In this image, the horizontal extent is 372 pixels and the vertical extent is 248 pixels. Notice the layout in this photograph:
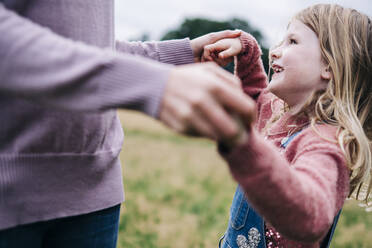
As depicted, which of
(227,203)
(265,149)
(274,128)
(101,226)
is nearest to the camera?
(265,149)

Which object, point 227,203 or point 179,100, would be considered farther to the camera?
point 227,203

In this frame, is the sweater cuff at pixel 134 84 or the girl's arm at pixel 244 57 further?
the girl's arm at pixel 244 57

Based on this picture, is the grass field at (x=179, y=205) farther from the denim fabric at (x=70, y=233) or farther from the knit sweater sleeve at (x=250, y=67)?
the denim fabric at (x=70, y=233)

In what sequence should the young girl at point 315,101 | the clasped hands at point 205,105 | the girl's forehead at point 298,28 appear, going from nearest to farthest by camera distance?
the clasped hands at point 205,105 < the young girl at point 315,101 < the girl's forehead at point 298,28

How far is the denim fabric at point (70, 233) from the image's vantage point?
85 cm

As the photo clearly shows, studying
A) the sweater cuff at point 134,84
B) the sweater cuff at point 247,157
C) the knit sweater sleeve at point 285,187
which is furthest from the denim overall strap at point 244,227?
the sweater cuff at point 134,84

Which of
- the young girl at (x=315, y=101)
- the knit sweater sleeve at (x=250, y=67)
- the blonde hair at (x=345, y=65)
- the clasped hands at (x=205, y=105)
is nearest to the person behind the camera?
the clasped hands at (x=205, y=105)

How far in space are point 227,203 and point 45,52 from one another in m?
3.97

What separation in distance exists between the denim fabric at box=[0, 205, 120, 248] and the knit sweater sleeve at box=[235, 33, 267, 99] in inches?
34.3

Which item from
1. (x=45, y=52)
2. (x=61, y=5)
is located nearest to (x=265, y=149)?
(x=45, y=52)

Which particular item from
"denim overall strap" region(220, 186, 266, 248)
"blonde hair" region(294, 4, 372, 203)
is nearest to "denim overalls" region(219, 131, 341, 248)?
"denim overall strap" region(220, 186, 266, 248)

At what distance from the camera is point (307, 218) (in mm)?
760

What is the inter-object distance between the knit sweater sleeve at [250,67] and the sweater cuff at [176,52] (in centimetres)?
26

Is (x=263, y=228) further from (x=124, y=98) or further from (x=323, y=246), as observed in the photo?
(x=124, y=98)
